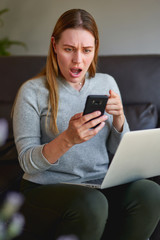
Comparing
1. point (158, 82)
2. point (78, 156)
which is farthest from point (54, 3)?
point (78, 156)

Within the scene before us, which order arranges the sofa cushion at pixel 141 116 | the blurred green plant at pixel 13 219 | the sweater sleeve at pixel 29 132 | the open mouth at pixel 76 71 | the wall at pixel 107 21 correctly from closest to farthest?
the blurred green plant at pixel 13 219
the sweater sleeve at pixel 29 132
the open mouth at pixel 76 71
the sofa cushion at pixel 141 116
the wall at pixel 107 21

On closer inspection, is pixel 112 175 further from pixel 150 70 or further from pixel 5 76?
pixel 5 76

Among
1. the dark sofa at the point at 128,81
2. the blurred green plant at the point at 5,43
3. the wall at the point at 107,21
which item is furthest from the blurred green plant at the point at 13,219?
the blurred green plant at the point at 5,43

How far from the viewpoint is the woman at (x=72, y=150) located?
996mm

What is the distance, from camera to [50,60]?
1286mm

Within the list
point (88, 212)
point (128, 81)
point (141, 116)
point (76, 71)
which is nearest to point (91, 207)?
point (88, 212)

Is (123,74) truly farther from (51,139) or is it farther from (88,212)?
(88,212)

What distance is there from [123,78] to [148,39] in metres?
0.83

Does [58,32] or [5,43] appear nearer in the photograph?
[58,32]

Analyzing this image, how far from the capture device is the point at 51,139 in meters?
1.24

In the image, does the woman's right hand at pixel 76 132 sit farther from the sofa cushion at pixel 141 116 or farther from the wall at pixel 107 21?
the wall at pixel 107 21

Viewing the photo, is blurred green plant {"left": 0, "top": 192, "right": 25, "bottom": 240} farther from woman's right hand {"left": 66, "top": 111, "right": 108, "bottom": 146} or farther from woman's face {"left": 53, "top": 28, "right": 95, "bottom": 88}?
woman's face {"left": 53, "top": 28, "right": 95, "bottom": 88}

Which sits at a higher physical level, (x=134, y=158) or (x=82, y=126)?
(x=82, y=126)

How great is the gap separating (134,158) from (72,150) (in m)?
0.30
